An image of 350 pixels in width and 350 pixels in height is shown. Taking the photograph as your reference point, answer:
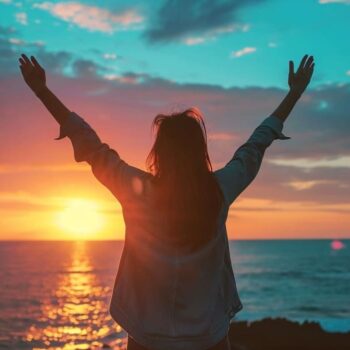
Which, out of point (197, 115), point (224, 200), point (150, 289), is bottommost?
point (150, 289)

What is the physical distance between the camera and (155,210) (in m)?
2.15

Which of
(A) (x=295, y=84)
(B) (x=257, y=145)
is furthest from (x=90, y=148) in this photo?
(A) (x=295, y=84)

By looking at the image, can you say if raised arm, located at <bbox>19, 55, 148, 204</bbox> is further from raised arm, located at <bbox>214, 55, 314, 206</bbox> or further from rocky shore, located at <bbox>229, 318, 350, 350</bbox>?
rocky shore, located at <bbox>229, 318, 350, 350</bbox>

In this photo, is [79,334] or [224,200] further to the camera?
[79,334]

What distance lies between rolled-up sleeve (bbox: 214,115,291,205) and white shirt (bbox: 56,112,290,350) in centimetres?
1

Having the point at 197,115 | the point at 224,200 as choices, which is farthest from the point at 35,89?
the point at 224,200

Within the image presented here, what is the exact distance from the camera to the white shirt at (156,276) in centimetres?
216

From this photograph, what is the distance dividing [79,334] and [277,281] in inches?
1515

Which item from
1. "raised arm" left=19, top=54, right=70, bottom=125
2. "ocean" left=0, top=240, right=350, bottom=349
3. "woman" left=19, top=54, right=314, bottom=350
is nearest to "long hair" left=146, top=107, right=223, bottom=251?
"woman" left=19, top=54, right=314, bottom=350

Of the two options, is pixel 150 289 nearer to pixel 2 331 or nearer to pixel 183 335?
pixel 183 335

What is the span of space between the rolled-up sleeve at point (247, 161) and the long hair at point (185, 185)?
0.37 feet

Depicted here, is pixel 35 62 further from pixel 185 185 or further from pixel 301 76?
pixel 301 76

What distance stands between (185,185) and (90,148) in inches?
17.8

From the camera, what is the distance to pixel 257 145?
2504mm
